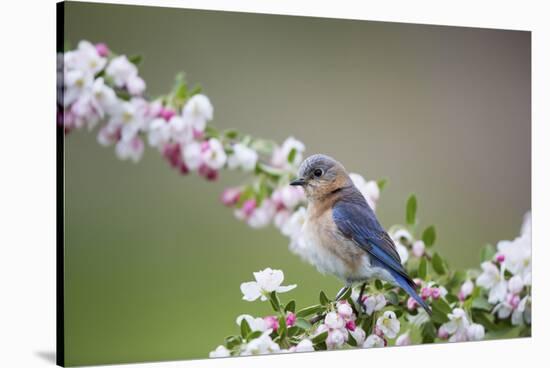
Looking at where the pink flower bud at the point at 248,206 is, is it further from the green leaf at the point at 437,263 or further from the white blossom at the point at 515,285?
the white blossom at the point at 515,285

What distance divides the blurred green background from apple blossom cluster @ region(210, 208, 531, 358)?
117 millimetres

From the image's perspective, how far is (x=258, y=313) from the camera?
469 centimetres

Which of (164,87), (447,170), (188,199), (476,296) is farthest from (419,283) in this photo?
(164,87)

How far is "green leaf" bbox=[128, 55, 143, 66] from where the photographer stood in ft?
14.4

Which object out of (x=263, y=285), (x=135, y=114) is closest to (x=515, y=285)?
(x=263, y=285)

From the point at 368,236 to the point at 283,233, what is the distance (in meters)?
0.46

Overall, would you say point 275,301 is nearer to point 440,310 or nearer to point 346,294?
point 346,294

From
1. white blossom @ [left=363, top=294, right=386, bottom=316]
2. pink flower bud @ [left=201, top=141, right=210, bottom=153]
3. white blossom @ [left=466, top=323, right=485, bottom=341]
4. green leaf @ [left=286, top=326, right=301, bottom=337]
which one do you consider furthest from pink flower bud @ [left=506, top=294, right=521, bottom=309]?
pink flower bud @ [left=201, top=141, right=210, bottom=153]

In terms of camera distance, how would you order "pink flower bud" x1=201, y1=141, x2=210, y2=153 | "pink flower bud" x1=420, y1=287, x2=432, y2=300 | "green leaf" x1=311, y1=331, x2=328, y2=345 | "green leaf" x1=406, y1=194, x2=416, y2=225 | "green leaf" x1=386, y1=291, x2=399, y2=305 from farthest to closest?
"green leaf" x1=406, y1=194, x2=416, y2=225, "pink flower bud" x1=420, y1=287, x2=432, y2=300, "green leaf" x1=386, y1=291, x2=399, y2=305, "green leaf" x1=311, y1=331, x2=328, y2=345, "pink flower bud" x1=201, y1=141, x2=210, y2=153

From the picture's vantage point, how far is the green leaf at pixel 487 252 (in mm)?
5398

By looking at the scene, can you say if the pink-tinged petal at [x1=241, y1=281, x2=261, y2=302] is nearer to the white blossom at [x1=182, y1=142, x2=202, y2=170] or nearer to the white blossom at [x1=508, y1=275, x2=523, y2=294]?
the white blossom at [x1=182, y1=142, x2=202, y2=170]

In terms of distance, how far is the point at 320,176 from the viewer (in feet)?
15.6

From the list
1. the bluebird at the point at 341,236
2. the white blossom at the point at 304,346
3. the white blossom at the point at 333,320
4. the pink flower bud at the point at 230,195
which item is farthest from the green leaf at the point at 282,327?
the pink flower bud at the point at 230,195

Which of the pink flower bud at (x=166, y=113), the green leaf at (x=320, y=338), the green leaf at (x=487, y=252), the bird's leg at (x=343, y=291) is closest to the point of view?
the pink flower bud at (x=166, y=113)
